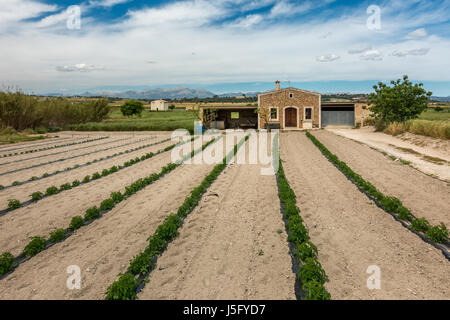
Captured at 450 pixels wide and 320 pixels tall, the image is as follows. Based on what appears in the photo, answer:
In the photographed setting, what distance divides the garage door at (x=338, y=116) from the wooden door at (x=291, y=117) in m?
3.88

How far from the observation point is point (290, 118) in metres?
33.0

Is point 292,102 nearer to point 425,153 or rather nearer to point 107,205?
point 425,153

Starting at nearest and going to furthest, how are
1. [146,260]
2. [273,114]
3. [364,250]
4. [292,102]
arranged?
[146,260], [364,250], [292,102], [273,114]

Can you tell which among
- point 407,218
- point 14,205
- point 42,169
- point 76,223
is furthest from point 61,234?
point 42,169

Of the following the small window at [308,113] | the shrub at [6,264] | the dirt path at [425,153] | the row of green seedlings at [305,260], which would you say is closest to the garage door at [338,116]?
the small window at [308,113]

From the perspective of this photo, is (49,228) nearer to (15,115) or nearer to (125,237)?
(125,237)

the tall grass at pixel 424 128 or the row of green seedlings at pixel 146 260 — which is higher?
the tall grass at pixel 424 128

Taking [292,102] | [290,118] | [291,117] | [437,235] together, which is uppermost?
[292,102]

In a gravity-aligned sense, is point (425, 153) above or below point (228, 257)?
above

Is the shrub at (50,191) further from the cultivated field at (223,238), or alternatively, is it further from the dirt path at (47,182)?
the dirt path at (47,182)

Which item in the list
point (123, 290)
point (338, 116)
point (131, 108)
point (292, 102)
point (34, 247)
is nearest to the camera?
point (123, 290)

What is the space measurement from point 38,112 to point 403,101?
120 ft

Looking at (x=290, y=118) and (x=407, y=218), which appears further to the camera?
(x=290, y=118)

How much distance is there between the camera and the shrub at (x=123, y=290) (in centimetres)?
430
